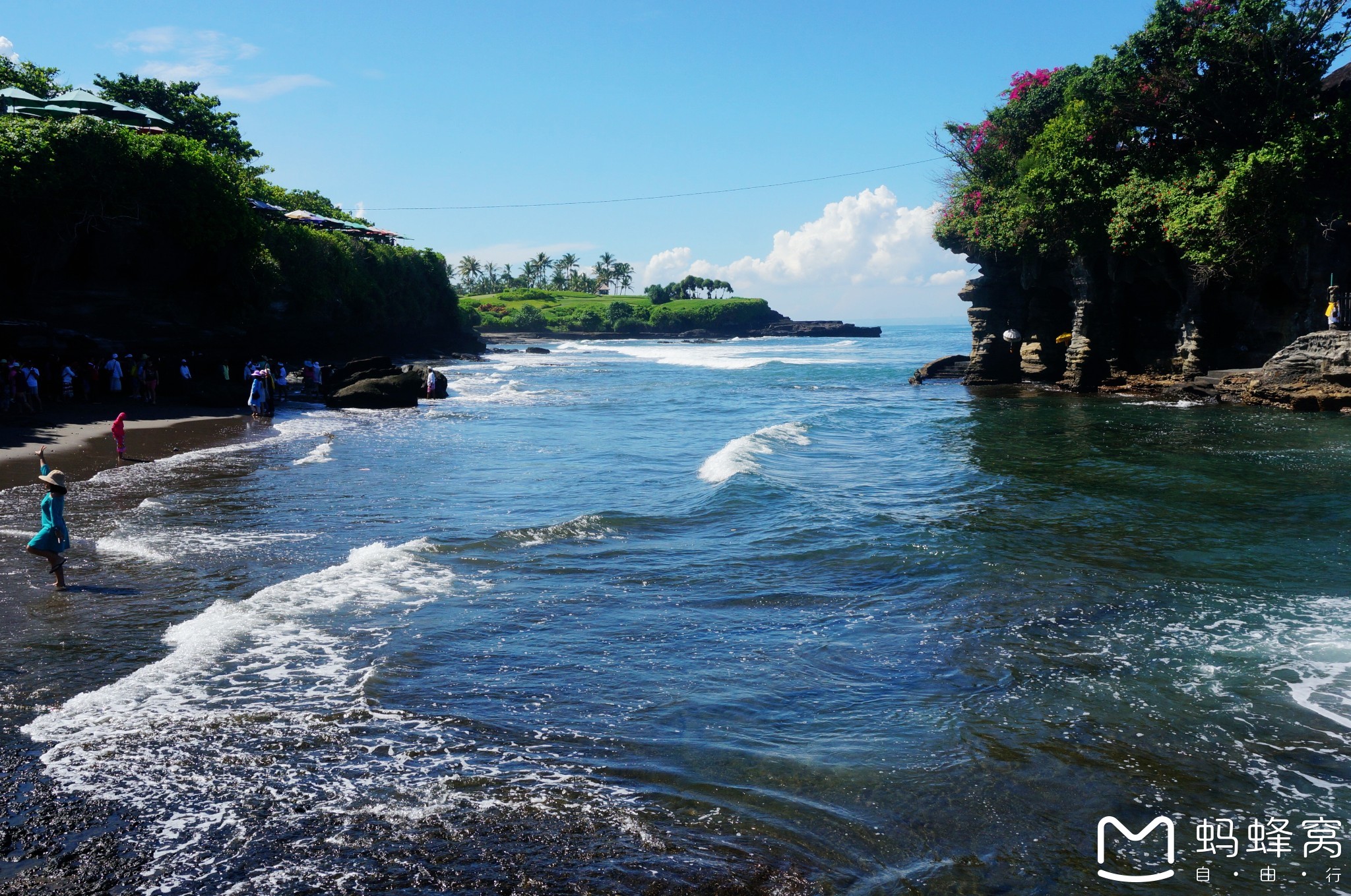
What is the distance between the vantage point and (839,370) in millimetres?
56781

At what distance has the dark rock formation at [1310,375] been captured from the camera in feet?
81.9

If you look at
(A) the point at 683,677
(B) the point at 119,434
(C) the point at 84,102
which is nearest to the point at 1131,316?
(A) the point at 683,677

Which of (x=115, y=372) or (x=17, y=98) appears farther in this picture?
(x=17, y=98)

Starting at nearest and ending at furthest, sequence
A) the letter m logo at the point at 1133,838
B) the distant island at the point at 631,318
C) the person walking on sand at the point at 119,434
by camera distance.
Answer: the letter m logo at the point at 1133,838 → the person walking on sand at the point at 119,434 → the distant island at the point at 631,318

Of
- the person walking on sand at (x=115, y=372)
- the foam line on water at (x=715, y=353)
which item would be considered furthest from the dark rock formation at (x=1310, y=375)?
the foam line on water at (x=715, y=353)

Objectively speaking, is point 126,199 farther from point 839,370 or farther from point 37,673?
point 839,370

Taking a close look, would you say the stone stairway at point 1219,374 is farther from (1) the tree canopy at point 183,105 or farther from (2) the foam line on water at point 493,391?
(1) the tree canopy at point 183,105

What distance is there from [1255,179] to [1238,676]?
22.6 m

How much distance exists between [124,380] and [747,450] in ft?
69.4

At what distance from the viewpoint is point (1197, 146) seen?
93.9 feet

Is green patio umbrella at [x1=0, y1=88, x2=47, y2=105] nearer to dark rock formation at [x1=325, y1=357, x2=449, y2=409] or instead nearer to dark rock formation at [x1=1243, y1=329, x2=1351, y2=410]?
dark rock formation at [x1=325, y1=357, x2=449, y2=409]

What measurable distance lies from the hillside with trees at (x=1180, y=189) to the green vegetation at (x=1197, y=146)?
5cm

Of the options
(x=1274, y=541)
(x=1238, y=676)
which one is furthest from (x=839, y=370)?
(x=1238, y=676)

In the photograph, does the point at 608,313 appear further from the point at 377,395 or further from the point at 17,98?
the point at 17,98
